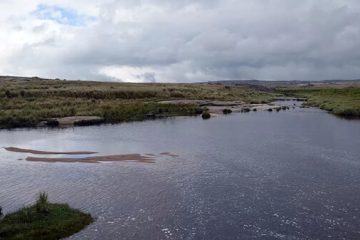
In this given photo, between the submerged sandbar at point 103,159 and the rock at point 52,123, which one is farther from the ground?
the rock at point 52,123

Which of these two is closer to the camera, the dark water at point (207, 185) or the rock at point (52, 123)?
the dark water at point (207, 185)

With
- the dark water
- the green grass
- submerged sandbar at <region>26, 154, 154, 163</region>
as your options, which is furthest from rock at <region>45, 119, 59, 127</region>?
the green grass

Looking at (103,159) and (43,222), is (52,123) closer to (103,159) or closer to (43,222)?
(103,159)

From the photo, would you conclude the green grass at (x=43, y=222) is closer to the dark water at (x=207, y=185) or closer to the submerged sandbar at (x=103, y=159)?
the dark water at (x=207, y=185)

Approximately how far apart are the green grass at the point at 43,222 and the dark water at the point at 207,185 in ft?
2.78

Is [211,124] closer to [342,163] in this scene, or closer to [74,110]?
[74,110]

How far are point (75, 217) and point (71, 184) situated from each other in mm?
7833

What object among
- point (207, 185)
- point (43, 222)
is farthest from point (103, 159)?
point (43, 222)

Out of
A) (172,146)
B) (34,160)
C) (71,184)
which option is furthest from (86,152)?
(71,184)

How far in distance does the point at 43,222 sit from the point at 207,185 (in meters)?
11.6

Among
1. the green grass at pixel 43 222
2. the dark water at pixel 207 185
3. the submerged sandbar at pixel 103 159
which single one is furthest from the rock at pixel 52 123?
the green grass at pixel 43 222

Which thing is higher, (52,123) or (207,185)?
(52,123)

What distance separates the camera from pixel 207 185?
28.9 m

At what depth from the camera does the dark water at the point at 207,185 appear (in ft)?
70.7
